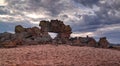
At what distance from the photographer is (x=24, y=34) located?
39438 mm

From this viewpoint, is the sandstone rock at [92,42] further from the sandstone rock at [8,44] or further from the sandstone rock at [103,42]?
the sandstone rock at [8,44]

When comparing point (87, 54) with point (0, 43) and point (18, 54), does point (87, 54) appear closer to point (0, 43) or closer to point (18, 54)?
point (18, 54)

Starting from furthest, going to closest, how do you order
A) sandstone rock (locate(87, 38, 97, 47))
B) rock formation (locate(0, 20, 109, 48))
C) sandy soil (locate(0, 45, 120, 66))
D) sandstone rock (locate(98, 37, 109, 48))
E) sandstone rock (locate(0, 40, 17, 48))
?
1. sandstone rock (locate(98, 37, 109, 48))
2. sandstone rock (locate(87, 38, 97, 47))
3. rock formation (locate(0, 20, 109, 48))
4. sandstone rock (locate(0, 40, 17, 48))
5. sandy soil (locate(0, 45, 120, 66))

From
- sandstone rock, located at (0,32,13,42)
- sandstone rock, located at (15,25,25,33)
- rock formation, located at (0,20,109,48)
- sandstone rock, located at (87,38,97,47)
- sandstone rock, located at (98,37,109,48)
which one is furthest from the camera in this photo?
sandstone rock, located at (15,25,25,33)

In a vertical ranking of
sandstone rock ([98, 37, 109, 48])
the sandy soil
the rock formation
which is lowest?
the sandy soil

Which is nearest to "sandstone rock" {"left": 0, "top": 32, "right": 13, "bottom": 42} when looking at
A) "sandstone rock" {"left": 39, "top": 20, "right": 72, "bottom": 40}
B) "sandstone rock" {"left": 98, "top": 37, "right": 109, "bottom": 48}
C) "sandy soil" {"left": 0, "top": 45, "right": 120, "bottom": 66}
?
"sandstone rock" {"left": 39, "top": 20, "right": 72, "bottom": 40}

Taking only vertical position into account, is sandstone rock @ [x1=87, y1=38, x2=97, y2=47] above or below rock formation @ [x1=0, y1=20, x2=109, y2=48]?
below

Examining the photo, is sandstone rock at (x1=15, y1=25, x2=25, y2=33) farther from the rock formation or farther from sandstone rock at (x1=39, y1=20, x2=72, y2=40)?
sandstone rock at (x1=39, y1=20, x2=72, y2=40)

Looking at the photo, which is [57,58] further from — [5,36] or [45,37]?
[5,36]

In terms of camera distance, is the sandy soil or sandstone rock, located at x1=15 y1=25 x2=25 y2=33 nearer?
the sandy soil

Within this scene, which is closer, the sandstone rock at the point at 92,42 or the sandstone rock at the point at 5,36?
the sandstone rock at the point at 5,36

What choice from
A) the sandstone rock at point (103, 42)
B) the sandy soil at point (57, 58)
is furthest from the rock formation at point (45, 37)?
the sandy soil at point (57, 58)

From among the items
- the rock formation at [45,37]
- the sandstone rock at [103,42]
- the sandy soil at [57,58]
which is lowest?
the sandy soil at [57,58]

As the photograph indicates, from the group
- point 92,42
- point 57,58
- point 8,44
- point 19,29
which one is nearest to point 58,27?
point 19,29
